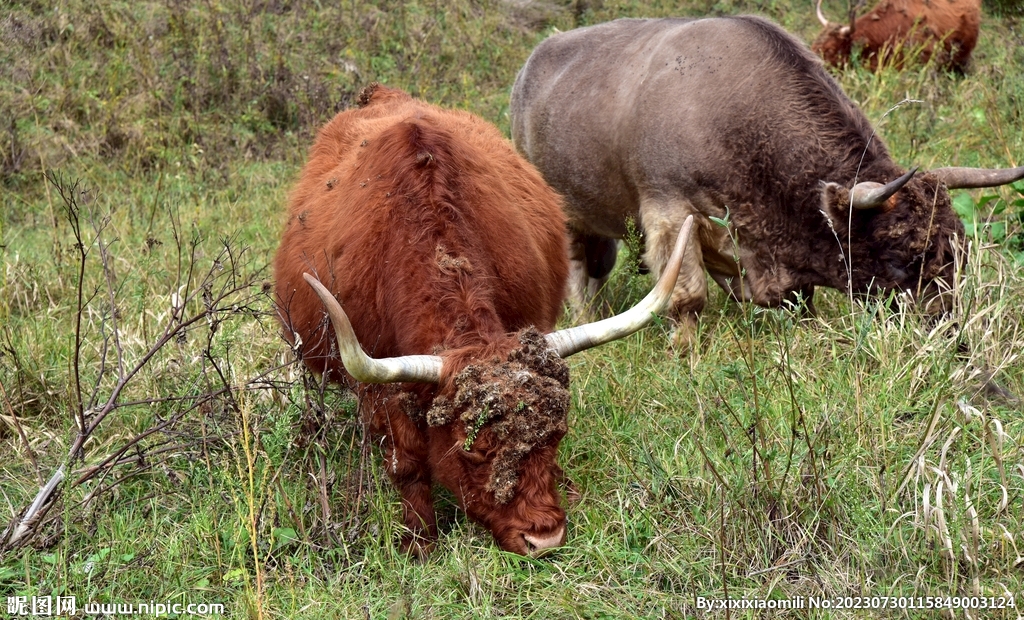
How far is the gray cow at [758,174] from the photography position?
16.5 ft

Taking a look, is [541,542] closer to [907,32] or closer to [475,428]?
[475,428]

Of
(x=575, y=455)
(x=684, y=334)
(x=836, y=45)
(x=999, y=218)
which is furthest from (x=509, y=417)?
(x=836, y=45)

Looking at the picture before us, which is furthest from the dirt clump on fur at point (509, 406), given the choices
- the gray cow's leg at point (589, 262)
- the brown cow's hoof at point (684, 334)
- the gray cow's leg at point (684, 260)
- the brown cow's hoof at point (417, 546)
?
the gray cow's leg at point (589, 262)

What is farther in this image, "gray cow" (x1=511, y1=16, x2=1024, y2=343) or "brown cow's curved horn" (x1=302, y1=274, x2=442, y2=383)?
"gray cow" (x1=511, y1=16, x2=1024, y2=343)

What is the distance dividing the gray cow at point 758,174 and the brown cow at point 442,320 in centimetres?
127

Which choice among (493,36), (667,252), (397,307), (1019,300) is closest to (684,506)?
(397,307)

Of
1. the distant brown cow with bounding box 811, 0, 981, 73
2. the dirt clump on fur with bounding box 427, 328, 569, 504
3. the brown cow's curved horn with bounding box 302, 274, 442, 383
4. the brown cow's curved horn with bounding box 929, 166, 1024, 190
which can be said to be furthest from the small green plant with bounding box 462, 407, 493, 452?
the distant brown cow with bounding box 811, 0, 981, 73

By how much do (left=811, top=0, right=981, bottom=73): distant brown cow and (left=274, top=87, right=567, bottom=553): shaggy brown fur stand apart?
671cm

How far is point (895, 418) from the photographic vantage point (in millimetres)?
4199

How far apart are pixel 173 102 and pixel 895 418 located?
24.7 feet

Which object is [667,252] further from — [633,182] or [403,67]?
[403,67]

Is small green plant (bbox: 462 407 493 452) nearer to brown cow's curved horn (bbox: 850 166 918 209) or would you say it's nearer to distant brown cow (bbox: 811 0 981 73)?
brown cow's curved horn (bbox: 850 166 918 209)

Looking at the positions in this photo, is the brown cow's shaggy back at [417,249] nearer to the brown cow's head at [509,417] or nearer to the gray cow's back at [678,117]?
the brown cow's head at [509,417]

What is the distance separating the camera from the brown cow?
11.4 feet
